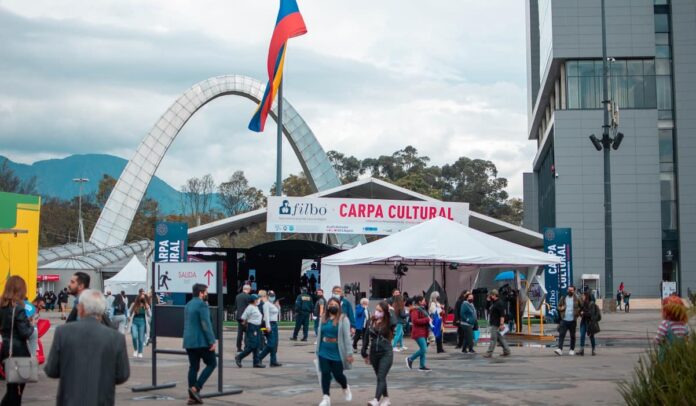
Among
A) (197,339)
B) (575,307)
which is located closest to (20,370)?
(197,339)

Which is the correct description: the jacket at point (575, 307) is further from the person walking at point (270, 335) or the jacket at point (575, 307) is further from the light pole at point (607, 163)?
the light pole at point (607, 163)

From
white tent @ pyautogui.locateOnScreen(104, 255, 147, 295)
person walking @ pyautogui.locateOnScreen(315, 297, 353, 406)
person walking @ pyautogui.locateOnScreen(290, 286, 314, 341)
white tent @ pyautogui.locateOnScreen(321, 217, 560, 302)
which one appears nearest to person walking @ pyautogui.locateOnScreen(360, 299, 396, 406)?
person walking @ pyautogui.locateOnScreen(315, 297, 353, 406)

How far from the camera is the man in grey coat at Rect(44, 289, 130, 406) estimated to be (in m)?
6.19

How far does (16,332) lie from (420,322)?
867 centimetres

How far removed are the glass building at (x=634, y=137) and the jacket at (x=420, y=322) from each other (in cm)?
4537

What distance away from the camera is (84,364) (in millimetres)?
6227

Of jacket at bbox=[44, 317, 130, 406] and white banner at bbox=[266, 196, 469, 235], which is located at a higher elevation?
white banner at bbox=[266, 196, 469, 235]

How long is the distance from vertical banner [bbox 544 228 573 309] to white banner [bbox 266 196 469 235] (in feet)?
13.7

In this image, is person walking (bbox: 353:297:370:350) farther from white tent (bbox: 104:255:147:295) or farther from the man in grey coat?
white tent (bbox: 104:255:147:295)

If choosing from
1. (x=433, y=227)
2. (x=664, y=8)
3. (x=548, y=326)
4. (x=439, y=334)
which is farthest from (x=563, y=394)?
(x=664, y=8)

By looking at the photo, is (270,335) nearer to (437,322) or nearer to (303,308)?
(437,322)

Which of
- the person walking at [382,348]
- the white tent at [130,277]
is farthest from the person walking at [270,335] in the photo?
the white tent at [130,277]

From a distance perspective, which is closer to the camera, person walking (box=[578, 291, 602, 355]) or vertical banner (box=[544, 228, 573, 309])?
person walking (box=[578, 291, 602, 355])

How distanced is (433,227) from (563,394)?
43.6ft
